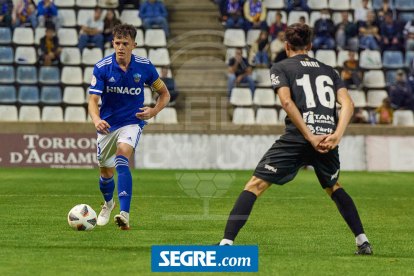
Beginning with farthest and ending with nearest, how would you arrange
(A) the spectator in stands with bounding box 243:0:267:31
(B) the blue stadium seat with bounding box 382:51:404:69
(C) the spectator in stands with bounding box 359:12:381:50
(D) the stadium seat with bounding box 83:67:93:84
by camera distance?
(B) the blue stadium seat with bounding box 382:51:404:69
(C) the spectator in stands with bounding box 359:12:381:50
(A) the spectator in stands with bounding box 243:0:267:31
(D) the stadium seat with bounding box 83:67:93:84

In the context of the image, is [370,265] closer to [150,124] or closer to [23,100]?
[150,124]

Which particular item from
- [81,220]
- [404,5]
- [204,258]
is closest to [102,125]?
[81,220]

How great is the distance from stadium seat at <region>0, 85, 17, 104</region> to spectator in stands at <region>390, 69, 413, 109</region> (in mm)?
9327

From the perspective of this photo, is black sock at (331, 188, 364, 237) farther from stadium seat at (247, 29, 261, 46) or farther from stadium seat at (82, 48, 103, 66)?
stadium seat at (82, 48, 103, 66)

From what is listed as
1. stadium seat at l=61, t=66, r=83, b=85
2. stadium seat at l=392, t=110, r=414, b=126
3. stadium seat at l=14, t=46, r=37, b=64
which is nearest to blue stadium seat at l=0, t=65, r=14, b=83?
stadium seat at l=14, t=46, r=37, b=64

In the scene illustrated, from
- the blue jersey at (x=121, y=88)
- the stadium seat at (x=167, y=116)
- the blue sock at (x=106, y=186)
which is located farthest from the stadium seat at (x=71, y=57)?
the blue jersey at (x=121, y=88)

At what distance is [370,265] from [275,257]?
2.36 feet

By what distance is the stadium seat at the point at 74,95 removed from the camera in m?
15.8

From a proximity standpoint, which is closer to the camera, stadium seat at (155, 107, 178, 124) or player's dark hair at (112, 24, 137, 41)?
player's dark hair at (112, 24, 137, 41)

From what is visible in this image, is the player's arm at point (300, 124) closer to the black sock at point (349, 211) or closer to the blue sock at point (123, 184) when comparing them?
the black sock at point (349, 211)

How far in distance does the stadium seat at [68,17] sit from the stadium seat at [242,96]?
4828 millimetres

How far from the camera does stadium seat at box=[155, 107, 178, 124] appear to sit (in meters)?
15.2

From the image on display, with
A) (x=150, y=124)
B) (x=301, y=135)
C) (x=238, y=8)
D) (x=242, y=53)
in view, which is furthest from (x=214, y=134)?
(x=301, y=135)

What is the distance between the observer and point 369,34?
17.2 metres
